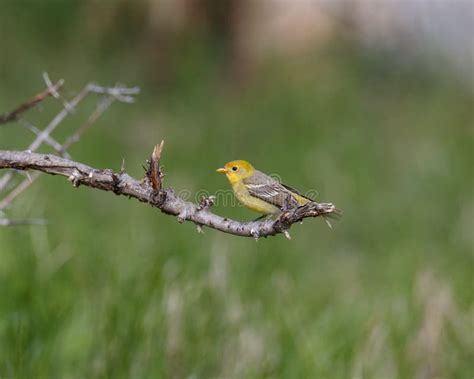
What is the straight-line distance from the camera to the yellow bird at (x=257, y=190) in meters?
2.73

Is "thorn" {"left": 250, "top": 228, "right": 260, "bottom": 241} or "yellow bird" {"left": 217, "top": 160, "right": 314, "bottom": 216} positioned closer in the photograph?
"thorn" {"left": 250, "top": 228, "right": 260, "bottom": 241}

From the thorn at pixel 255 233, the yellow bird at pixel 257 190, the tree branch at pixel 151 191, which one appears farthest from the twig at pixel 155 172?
the yellow bird at pixel 257 190

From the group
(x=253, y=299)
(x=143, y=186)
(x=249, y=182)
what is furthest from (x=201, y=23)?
(x=143, y=186)

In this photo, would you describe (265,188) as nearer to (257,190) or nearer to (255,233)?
(257,190)

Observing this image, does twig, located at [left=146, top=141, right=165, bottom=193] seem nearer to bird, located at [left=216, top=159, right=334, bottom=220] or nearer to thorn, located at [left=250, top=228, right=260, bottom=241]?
thorn, located at [left=250, top=228, right=260, bottom=241]

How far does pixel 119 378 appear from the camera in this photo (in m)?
4.18

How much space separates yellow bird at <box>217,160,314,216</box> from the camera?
2734 millimetres

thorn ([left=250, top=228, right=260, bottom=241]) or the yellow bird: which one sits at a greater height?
the yellow bird

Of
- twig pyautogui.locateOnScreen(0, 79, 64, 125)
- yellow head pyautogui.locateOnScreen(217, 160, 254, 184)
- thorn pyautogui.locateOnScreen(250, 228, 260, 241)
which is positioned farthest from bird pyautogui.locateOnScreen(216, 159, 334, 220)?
thorn pyautogui.locateOnScreen(250, 228, 260, 241)

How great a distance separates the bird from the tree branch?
26.1 inches

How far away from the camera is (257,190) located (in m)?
2.84

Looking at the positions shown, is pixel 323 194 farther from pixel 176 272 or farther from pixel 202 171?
pixel 176 272

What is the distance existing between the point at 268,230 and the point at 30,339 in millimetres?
2423

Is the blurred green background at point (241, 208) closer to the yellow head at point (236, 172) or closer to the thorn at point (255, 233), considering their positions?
the yellow head at point (236, 172)
